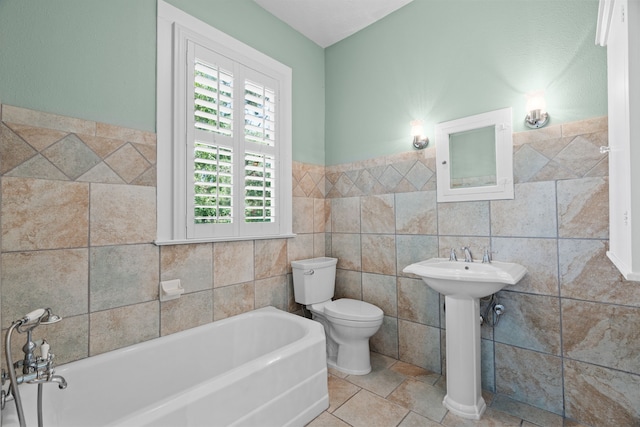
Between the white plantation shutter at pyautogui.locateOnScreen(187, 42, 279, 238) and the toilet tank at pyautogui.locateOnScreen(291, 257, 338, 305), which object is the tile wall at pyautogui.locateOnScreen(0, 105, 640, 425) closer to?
the white plantation shutter at pyautogui.locateOnScreen(187, 42, 279, 238)

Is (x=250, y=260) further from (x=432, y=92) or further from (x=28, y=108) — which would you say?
(x=432, y=92)

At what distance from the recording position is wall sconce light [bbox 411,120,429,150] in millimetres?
2291

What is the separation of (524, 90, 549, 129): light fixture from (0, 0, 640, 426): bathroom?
0.18 ft

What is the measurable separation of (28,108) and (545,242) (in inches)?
110

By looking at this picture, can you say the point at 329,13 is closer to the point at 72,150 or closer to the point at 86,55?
the point at 86,55

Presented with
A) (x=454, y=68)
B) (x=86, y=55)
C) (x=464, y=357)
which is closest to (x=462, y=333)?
(x=464, y=357)

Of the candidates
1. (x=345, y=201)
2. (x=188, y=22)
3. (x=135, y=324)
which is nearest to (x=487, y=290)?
(x=345, y=201)

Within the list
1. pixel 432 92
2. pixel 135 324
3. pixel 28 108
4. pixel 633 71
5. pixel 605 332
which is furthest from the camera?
pixel 432 92

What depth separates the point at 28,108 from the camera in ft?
4.71

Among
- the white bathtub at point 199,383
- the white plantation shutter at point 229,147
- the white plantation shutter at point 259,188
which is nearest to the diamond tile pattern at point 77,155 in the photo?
the white plantation shutter at point 229,147

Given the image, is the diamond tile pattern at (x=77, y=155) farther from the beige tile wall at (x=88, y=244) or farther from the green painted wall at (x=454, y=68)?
the green painted wall at (x=454, y=68)

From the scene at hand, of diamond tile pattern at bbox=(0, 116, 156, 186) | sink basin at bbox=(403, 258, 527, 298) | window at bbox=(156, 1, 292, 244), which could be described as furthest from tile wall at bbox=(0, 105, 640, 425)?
sink basin at bbox=(403, 258, 527, 298)

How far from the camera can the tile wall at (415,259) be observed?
146cm

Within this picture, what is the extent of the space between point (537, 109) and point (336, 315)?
1844 millimetres
